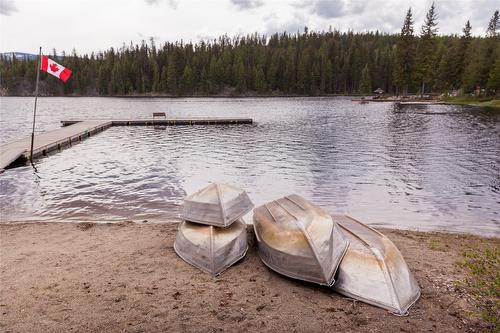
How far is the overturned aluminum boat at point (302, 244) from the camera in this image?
6.23 m

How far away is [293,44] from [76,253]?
179961 mm

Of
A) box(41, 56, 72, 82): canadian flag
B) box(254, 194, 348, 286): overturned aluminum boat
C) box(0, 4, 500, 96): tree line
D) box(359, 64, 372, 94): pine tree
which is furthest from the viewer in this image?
box(0, 4, 500, 96): tree line

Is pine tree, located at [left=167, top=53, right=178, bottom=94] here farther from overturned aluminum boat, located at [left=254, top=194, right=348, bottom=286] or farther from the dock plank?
overturned aluminum boat, located at [left=254, top=194, right=348, bottom=286]

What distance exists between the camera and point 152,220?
1084 cm

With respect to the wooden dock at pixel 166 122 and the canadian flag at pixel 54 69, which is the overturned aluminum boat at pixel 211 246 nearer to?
the canadian flag at pixel 54 69

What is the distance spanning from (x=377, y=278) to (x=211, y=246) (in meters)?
3.13

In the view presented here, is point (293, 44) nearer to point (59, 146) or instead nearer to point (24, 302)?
point (59, 146)

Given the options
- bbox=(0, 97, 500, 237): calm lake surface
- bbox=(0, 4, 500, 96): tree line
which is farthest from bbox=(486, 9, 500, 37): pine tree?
bbox=(0, 97, 500, 237): calm lake surface

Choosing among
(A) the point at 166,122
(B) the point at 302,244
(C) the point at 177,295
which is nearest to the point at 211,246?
(C) the point at 177,295

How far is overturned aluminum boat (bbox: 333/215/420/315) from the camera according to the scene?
581cm

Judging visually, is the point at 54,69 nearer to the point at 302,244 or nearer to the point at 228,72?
the point at 302,244

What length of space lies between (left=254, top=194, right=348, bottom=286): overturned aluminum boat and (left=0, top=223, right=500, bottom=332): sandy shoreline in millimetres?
305

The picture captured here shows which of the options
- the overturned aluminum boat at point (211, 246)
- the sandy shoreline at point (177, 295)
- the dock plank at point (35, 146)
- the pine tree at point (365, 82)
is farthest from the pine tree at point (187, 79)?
the overturned aluminum boat at point (211, 246)

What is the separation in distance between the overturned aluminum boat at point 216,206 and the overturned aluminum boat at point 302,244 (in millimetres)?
711
